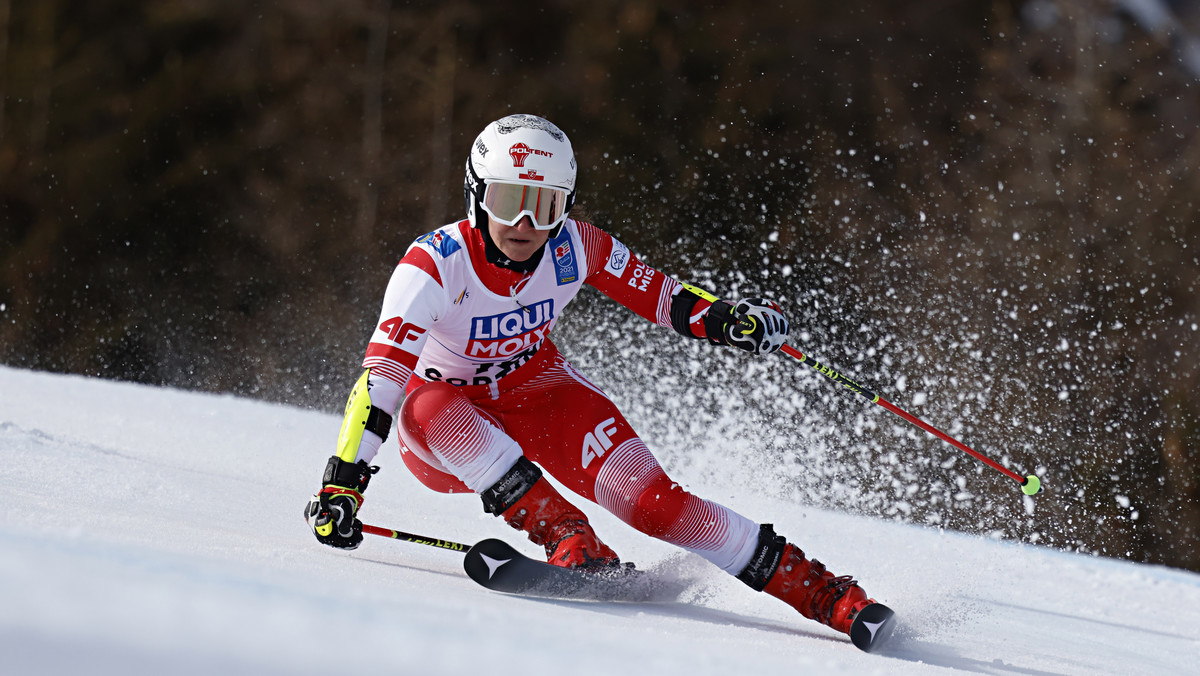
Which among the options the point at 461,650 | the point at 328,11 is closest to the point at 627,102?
the point at 328,11

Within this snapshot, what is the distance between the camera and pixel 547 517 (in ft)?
8.82

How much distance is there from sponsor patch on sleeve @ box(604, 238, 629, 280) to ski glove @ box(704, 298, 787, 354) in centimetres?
27

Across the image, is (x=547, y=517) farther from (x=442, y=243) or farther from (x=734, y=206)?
(x=734, y=206)

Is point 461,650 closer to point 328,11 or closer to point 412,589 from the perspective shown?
point 412,589

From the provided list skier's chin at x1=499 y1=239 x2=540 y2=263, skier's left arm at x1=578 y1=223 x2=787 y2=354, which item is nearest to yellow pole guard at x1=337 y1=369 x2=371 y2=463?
skier's chin at x1=499 y1=239 x2=540 y2=263

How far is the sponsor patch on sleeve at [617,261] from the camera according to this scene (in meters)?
3.10

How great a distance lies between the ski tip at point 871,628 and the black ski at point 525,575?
1.84ft

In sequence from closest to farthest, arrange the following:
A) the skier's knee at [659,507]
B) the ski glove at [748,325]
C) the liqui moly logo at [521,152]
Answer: the skier's knee at [659,507] → the liqui moly logo at [521,152] → the ski glove at [748,325]

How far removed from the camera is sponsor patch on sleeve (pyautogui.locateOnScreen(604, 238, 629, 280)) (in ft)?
10.2

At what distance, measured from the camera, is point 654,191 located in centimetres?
1345

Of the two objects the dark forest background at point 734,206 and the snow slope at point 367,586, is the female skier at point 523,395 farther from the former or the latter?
the dark forest background at point 734,206

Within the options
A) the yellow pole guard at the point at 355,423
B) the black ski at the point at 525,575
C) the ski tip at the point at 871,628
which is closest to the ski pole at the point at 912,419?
the ski tip at the point at 871,628

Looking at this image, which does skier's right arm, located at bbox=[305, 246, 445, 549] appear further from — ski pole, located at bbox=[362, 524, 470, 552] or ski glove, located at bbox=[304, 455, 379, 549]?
ski pole, located at bbox=[362, 524, 470, 552]

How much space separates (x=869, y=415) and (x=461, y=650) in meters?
8.46
